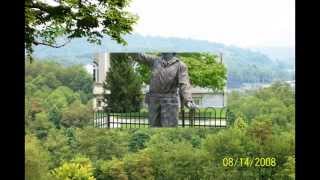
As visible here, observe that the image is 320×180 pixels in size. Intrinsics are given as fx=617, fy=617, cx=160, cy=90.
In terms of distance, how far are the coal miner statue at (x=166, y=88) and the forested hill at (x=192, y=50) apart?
0.06 meters

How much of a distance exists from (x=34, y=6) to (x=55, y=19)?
13 cm

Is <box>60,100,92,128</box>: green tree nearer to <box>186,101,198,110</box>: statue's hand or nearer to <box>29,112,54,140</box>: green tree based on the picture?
<box>29,112,54,140</box>: green tree

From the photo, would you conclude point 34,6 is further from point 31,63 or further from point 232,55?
point 232,55

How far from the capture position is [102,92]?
10.5 feet

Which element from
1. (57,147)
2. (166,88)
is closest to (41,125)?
(57,147)

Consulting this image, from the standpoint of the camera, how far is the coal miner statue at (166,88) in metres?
3.13

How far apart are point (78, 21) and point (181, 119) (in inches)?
29.0

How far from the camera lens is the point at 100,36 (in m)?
3.18
